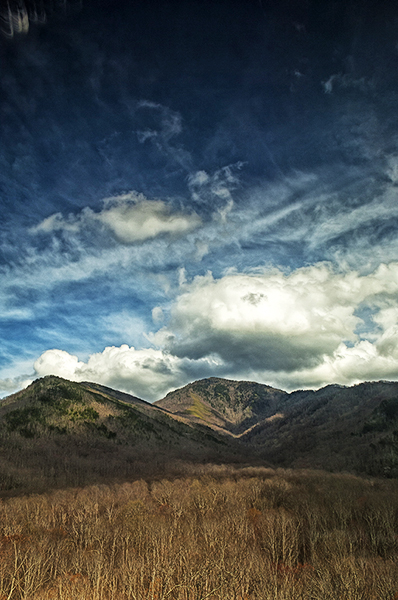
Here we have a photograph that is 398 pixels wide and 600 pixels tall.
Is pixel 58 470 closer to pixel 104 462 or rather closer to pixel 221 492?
pixel 104 462

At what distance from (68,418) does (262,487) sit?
165 metres


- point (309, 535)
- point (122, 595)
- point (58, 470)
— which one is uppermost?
point (122, 595)

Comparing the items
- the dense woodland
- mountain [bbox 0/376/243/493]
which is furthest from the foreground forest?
mountain [bbox 0/376/243/493]

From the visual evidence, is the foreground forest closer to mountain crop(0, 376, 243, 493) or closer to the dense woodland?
the dense woodland

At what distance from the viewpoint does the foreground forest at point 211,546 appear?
1509 cm

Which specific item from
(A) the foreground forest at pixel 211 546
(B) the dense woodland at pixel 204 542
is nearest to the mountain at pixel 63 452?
(B) the dense woodland at pixel 204 542

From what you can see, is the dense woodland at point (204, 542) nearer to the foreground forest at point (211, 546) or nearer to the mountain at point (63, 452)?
the foreground forest at point (211, 546)

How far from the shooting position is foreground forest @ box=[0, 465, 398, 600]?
49.5 feet

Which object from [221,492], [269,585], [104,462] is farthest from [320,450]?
[269,585]

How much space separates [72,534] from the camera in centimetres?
3472

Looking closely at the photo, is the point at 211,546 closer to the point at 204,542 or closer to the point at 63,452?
the point at 204,542

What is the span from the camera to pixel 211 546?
2277cm

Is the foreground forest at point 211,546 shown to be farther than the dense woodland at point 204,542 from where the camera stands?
No

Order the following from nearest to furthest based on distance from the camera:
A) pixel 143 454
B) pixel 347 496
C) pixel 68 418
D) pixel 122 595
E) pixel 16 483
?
1. pixel 122 595
2. pixel 347 496
3. pixel 16 483
4. pixel 143 454
5. pixel 68 418
